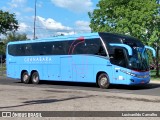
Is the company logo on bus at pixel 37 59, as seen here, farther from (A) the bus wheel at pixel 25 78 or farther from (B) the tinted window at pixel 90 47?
(B) the tinted window at pixel 90 47

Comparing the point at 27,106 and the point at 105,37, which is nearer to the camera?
the point at 27,106

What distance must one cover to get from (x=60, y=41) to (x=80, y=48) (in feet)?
7.28

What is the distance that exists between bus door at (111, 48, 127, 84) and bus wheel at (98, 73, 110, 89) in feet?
2.29

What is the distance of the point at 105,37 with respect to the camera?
78.7 feet

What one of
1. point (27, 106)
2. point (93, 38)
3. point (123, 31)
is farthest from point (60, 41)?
point (27, 106)

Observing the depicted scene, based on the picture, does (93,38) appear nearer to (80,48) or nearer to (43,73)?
(80,48)

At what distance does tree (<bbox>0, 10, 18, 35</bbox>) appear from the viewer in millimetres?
56406

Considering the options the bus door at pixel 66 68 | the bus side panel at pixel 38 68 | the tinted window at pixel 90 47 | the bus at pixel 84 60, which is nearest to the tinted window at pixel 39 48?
the bus at pixel 84 60

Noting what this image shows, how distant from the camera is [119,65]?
76.3 feet

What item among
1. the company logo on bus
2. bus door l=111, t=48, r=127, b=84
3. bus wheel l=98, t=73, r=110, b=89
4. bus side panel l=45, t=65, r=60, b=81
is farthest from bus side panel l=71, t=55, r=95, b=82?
the company logo on bus

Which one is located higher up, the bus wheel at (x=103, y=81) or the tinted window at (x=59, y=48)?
the tinted window at (x=59, y=48)

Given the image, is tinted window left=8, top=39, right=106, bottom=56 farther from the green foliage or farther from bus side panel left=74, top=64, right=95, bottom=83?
the green foliage

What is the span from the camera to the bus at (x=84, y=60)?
23.2m

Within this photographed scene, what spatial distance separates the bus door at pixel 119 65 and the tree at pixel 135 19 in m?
12.8
